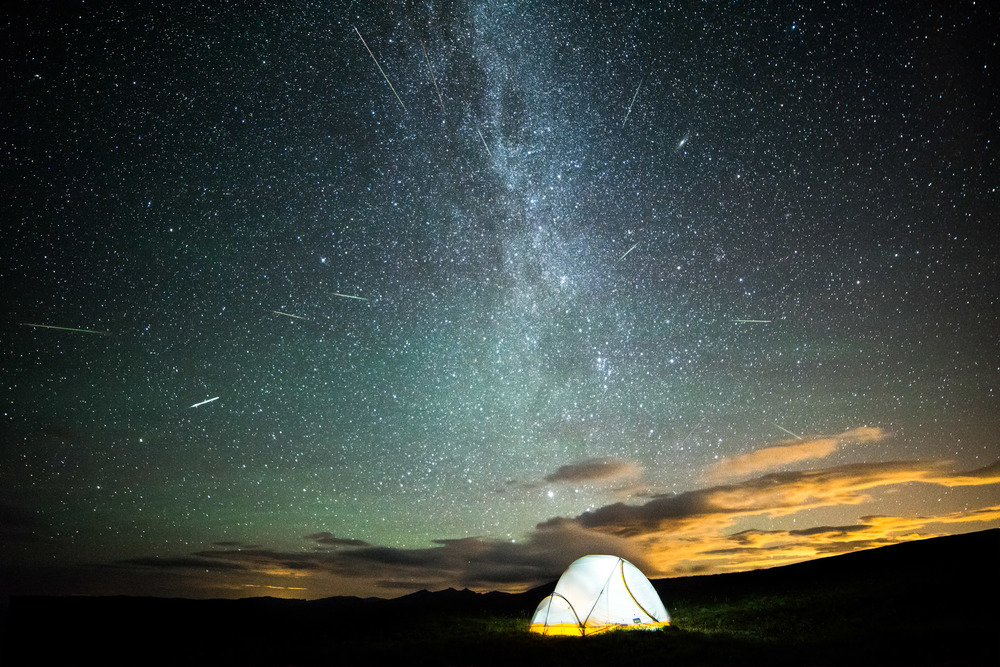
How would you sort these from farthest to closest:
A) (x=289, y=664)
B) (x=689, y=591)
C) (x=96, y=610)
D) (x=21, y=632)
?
(x=96, y=610) < (x=689, y=591) < (x=21, y=632) < (x=289, y=664)

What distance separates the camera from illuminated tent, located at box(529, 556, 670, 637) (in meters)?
16.3

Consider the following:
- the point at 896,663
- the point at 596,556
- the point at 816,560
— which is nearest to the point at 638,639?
the point at 596,556

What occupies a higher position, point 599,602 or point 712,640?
point 599,602

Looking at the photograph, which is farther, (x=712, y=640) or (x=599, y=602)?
(x=599, y=602)

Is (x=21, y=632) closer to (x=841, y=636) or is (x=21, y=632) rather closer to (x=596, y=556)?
(x=596, y=556)

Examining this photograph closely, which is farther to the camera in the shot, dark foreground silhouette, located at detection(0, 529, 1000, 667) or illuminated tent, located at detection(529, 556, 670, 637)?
illuminated tent, located at detection(529, 556, 670, 637)

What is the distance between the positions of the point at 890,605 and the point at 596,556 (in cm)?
1402

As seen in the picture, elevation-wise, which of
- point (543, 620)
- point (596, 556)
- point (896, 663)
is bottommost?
point (896, 663)

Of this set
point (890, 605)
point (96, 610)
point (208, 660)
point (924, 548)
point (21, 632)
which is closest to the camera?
point (208, 660)

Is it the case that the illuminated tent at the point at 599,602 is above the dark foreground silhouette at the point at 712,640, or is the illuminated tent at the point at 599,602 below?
above

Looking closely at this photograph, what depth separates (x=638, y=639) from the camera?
48.6 ft

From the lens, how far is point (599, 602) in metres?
16.4

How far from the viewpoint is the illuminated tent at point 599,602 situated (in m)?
16.3

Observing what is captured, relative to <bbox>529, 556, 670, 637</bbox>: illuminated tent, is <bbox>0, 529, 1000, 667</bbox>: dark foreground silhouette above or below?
below
